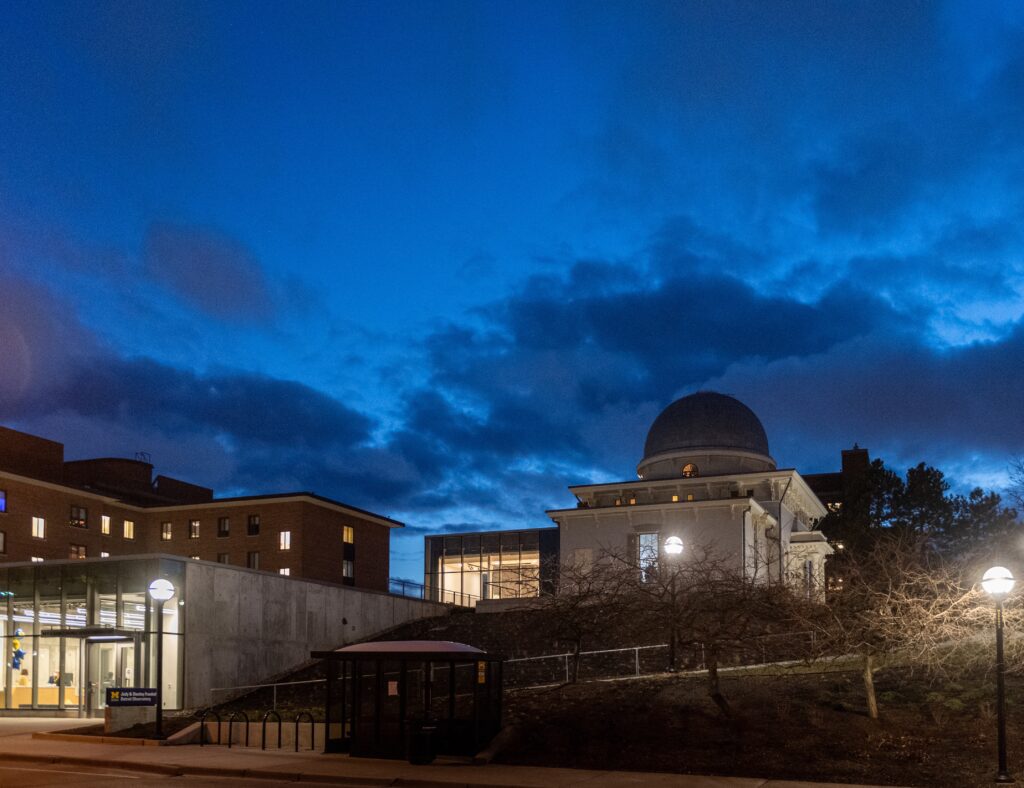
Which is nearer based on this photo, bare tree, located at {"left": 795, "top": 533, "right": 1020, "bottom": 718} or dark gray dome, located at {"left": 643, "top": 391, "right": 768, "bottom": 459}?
bare tree, located at {"left": 795, "top": 533, "right": 1020, "bottom": 718}

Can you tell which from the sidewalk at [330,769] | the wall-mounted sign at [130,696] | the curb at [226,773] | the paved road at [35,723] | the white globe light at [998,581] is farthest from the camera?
the paved road at [35,723]

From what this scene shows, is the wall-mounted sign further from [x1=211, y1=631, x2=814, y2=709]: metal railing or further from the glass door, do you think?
the glass door

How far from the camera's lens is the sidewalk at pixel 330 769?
58.8 ft

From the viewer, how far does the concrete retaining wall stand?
118 feet

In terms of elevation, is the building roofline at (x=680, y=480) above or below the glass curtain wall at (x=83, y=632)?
above

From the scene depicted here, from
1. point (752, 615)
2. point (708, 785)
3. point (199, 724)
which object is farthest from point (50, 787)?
point (752, 615)

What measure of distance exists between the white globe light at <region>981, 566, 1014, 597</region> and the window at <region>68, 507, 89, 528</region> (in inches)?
2570

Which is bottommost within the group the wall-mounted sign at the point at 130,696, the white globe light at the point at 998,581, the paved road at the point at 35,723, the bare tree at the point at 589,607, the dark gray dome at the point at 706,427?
the paved road at the point at 35,723

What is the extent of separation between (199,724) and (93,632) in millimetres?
9404

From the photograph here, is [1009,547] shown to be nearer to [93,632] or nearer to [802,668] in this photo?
[802,668]

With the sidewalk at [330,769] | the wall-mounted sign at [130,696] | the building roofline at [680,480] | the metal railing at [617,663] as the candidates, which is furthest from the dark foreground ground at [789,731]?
the building roofline at [680,480]

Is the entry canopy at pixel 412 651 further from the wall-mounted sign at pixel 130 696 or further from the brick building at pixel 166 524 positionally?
the brick building at pixel 166 524

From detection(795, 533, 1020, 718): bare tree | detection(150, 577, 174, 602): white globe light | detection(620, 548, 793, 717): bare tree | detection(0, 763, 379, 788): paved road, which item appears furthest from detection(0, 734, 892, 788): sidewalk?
detection(620, 548, 793, 717): bare tree

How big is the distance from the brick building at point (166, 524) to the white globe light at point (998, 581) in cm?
5790
